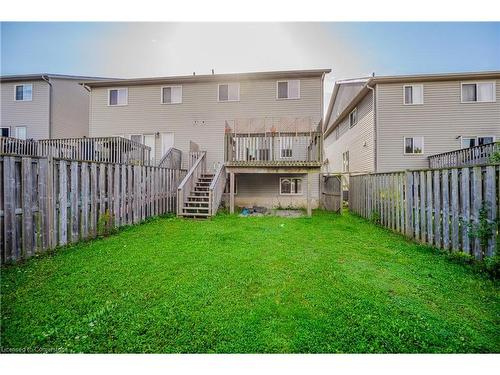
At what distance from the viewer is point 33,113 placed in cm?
1623

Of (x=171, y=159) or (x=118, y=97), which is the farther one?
(x=118, y=97)

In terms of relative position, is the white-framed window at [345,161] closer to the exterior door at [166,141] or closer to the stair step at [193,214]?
the exterior door at [166,141]

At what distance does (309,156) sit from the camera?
950 centimetres

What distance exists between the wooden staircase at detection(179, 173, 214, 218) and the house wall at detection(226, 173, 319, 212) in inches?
112

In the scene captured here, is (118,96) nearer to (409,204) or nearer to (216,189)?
(216,189)

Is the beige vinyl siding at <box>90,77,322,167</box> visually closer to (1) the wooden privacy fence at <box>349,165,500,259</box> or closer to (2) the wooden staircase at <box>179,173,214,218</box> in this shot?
(2) the wooden staircase at <box>179,173,214,218</box>

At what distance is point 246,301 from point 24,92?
2263 cm

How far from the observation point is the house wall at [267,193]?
11.9 meters

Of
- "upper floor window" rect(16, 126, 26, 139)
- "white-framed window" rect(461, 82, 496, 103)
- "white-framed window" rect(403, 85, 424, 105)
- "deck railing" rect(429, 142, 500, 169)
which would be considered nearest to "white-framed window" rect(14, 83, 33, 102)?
"upper floor window" rect(16, 126, 26, 139)

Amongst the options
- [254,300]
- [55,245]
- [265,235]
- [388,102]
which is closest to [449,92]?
[388,102]

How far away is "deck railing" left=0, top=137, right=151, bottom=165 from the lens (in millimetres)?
10133

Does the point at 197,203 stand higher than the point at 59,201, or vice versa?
the point at 59,201

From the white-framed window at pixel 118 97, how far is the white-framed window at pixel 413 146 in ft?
54.4

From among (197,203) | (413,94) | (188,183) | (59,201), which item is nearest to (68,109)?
(188,183)
